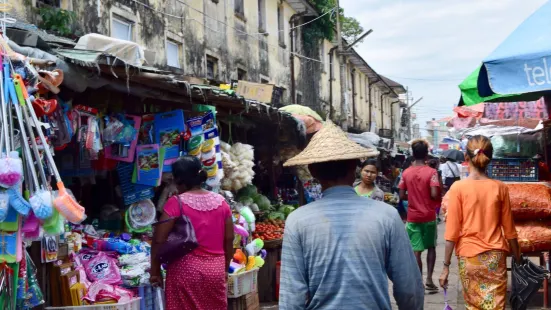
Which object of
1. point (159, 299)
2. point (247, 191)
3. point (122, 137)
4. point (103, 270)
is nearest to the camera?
point (103, 270)

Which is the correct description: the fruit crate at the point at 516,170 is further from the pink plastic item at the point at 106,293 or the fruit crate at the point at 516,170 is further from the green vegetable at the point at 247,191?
the pink plastic item at the point at 106,293

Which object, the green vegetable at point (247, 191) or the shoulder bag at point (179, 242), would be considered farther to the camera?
the green vegetable at point (247, 191)

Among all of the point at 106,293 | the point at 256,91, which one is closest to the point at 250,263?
the point at 106,293

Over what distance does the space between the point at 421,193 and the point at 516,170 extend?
117 cm

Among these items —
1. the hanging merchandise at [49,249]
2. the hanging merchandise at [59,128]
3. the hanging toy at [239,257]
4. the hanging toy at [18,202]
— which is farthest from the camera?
the hanging toy at [239,257]

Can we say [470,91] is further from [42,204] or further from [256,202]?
[256,202]

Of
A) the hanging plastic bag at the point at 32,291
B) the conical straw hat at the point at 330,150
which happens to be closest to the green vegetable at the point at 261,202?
the hanging plastic bag at the point at 32,291

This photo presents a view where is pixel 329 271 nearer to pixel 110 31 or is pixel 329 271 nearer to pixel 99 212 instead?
pixel 99 212

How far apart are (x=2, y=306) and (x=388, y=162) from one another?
73.1ft

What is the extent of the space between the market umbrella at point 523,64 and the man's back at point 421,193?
→ 3494mm

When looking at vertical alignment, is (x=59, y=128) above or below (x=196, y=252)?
above

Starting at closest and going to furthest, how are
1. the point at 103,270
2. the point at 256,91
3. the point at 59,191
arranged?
the point at 59,191
the point at 103,270
the point at 256,91

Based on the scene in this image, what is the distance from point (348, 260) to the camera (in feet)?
9.16

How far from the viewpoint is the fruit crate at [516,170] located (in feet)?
24.6
